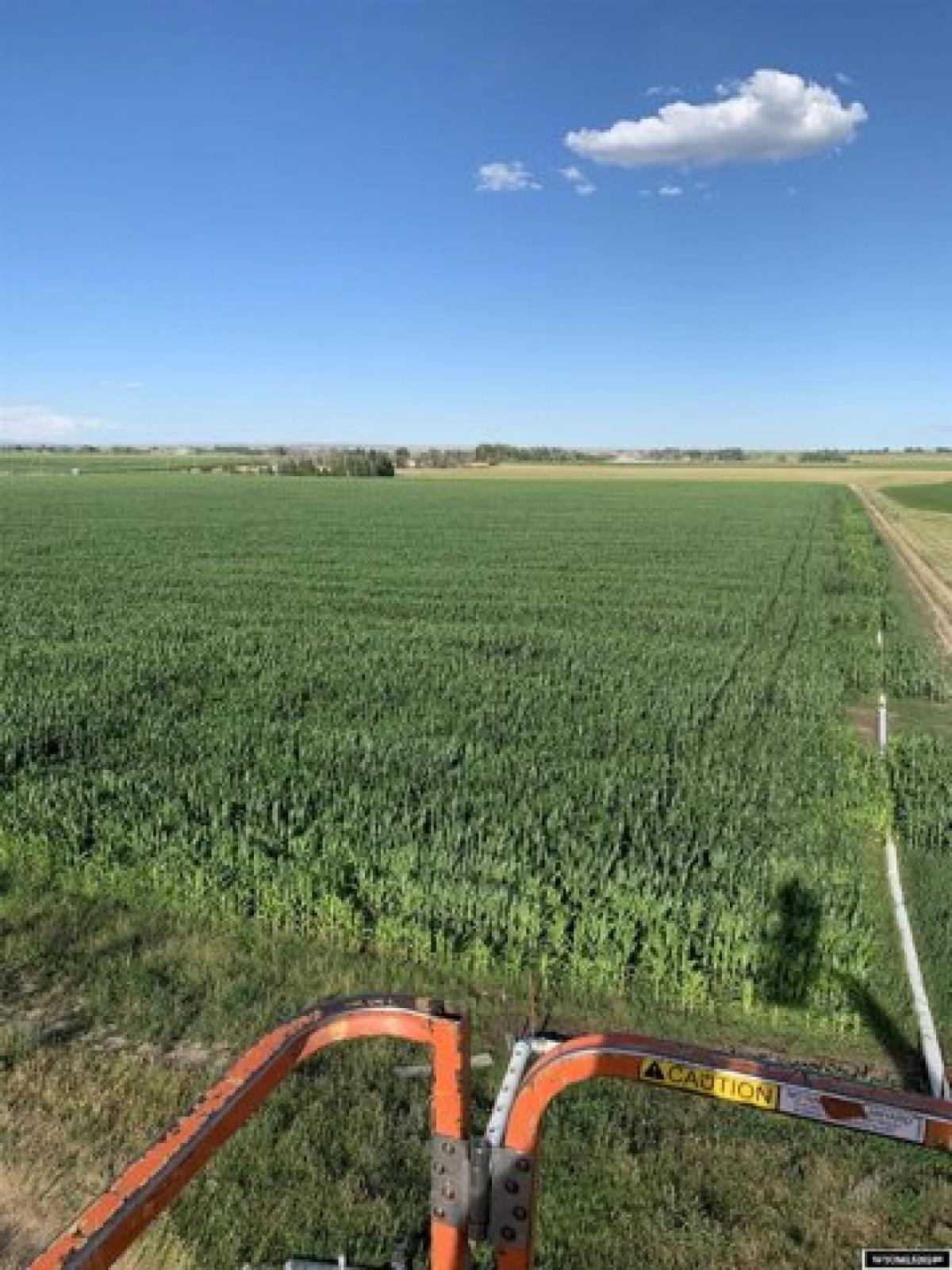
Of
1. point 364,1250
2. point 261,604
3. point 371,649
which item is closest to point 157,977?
point 364,1250

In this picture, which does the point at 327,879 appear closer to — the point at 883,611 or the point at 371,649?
the point at 371,649

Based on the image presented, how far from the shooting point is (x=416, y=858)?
799cm

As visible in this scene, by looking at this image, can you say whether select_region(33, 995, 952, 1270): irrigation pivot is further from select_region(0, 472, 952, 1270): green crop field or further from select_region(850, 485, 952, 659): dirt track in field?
select_region(850, 485, 952, 659): dirt track in field

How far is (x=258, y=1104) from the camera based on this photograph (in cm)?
304

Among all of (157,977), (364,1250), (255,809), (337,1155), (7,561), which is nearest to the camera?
(364,1250)

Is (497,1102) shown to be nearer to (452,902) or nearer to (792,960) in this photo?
(452,902)

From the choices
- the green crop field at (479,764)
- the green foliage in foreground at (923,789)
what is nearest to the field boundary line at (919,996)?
the green crop field at (479,764)

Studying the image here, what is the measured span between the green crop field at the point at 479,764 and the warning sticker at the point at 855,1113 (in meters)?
4.25

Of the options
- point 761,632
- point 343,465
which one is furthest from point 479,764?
point 343,465

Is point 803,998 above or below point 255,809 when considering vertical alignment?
below

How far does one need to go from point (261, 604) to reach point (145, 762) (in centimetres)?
1400

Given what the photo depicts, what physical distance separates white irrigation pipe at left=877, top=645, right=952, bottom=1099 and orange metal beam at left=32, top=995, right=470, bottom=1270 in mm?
2692

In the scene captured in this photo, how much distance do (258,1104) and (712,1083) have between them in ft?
4.55

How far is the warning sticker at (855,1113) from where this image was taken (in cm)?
262
